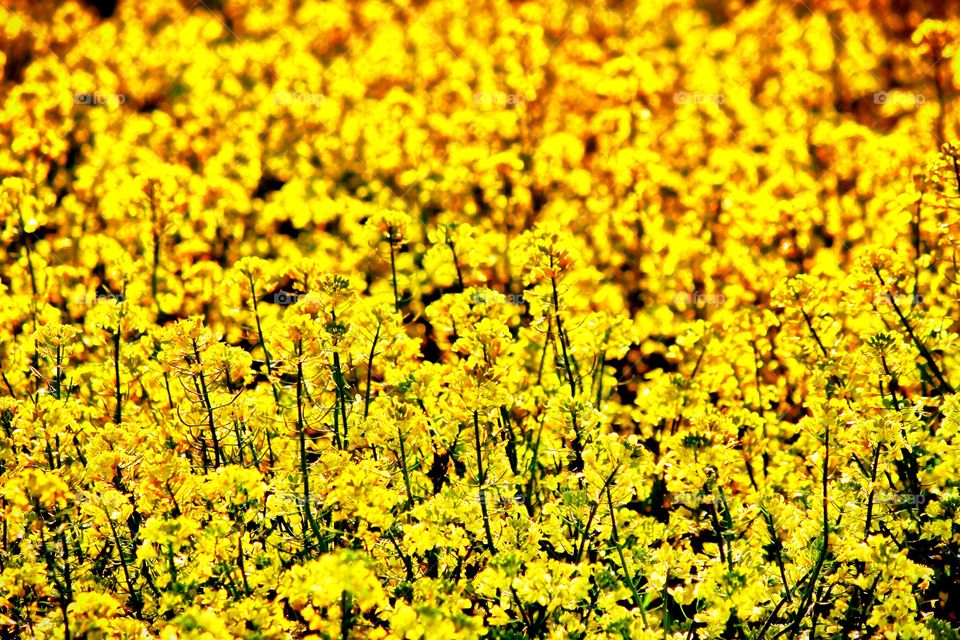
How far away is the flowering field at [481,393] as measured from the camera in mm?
2795

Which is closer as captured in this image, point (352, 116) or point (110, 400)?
point (110, 400)

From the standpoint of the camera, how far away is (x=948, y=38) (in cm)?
488

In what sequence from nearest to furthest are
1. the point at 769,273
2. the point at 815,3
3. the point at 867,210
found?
the point at 769,273 < the point at 867,210 < the point at 815,3

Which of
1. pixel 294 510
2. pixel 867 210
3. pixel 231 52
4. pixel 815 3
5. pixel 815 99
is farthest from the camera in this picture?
pixel 815 3

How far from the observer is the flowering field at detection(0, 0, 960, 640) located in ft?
9.17

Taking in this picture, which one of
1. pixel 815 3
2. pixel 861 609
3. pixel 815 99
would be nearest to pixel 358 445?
pixel 861 609

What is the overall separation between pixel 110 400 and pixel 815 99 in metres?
6.64

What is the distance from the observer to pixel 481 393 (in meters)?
2.89

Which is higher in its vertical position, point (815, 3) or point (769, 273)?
point (815, 3)

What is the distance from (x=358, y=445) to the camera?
307 centimetres

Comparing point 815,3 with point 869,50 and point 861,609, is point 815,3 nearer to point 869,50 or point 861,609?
point 869,50

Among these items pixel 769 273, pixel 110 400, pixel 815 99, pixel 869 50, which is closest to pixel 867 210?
pixel 769 273

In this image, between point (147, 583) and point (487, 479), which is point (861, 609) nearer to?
point (487, 479)

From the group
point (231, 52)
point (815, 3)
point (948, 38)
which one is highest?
point (815, 3)
